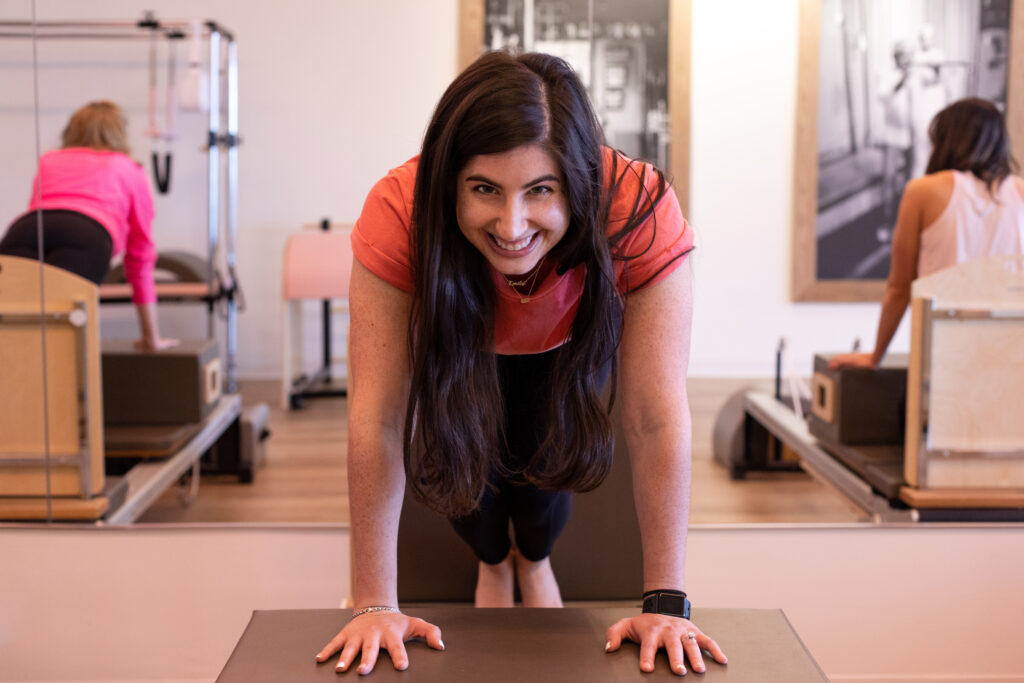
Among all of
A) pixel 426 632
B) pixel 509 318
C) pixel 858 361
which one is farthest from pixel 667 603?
pixel 858 361

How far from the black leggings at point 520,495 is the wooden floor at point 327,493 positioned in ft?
1.78

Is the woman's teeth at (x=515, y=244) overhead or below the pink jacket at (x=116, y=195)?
below

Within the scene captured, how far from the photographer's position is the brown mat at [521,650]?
3.65 ft

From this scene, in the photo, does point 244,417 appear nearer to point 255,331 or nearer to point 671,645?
point 255,331

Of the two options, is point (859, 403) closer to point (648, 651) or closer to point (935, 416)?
point (935, 416)

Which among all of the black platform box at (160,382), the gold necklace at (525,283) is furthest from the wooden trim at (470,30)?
the gold necklace at (525,283)

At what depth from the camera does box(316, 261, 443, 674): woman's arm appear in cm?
115

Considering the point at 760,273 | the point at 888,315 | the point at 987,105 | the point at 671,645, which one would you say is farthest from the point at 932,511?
the point at 671,645

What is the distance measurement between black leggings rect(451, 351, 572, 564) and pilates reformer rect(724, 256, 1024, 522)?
61 centimetres

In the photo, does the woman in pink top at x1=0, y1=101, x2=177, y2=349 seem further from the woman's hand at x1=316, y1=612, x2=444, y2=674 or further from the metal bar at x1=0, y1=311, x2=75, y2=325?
the woman's hand at x1=316, y1=612, x2=444, y2=674

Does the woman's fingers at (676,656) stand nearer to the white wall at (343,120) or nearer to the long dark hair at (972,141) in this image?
the white wall at (343,120)

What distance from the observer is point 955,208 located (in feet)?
6.47

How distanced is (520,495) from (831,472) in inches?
35.2

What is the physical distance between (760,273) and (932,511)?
0.66 m
